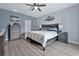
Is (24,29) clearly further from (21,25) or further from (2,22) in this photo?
(2,22)

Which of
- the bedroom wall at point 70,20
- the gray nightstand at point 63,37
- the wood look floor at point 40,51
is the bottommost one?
the wood look floor at point 40,51

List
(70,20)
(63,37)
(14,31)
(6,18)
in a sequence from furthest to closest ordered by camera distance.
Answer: (14,31) → (6,18) → (63,37) → (70,20)

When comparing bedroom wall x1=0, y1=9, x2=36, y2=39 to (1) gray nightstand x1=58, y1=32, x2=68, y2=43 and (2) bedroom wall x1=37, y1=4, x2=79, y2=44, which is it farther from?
(1) gray nightstand x1=58, y1=32, x2=68, y2=43

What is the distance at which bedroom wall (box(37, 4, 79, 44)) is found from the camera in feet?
13.6

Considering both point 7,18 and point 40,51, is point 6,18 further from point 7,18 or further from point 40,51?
point 40,51

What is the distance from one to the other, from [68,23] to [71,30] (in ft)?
1.50

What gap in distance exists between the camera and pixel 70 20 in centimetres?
439

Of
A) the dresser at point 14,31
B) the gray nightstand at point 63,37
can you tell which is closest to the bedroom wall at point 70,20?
the gray nightstand at point 63,37

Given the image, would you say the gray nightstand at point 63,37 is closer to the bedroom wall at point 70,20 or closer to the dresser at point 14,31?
the bedroom wall at point 70,20

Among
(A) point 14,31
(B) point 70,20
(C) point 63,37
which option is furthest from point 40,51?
(A) point 14,31

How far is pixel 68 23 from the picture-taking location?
4.47 metres

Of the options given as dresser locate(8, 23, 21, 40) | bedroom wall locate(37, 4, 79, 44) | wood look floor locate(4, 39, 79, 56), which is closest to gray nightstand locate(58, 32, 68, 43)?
bedroom wall locate(37, 4, 79, 44)

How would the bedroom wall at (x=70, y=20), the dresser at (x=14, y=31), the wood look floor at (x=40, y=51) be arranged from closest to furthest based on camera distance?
the wood look floor at (x=40, y=51) → the bedroom wall at (x=70, y=20) → the dresser at (x=14, y=31)

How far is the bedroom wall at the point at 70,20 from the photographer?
4.14 metres
